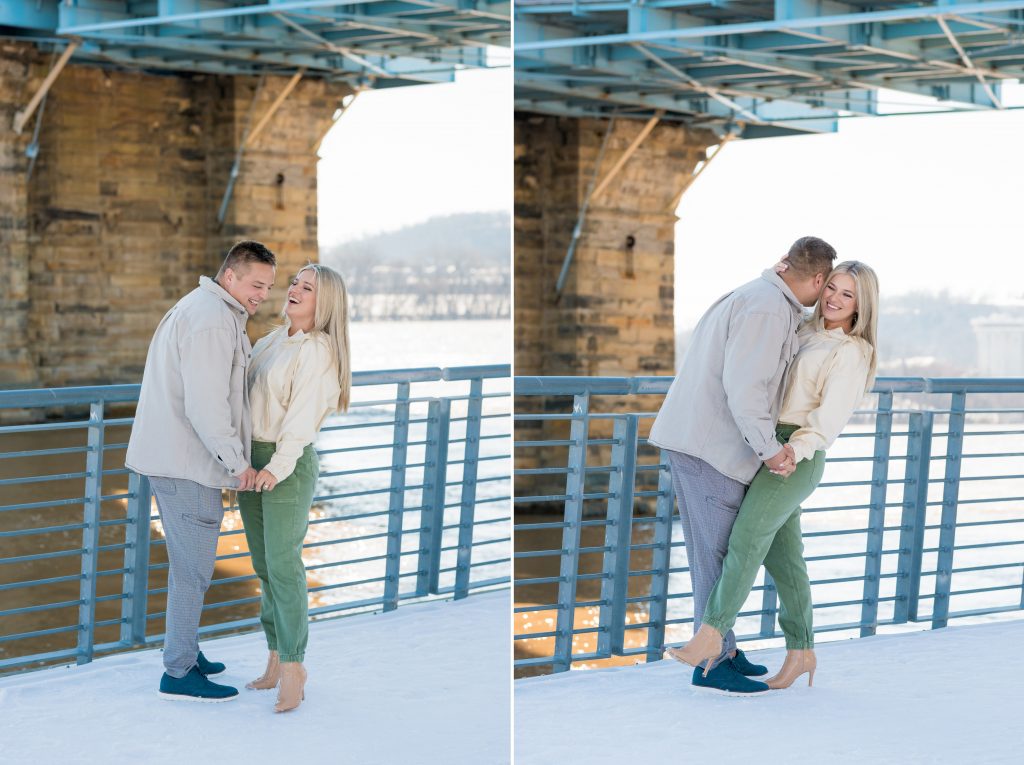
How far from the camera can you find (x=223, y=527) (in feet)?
36.3

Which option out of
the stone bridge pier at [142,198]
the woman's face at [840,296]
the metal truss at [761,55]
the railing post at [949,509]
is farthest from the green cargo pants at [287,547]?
the stone bridge pier at [142,198]

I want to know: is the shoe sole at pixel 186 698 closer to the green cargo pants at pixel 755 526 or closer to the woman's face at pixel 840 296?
the green cargo pants at pixel 755 526

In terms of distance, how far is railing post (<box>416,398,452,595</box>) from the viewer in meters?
3.71

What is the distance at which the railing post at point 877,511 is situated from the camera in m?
3.46

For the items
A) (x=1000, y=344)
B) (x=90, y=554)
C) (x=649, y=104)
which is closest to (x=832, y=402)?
(x=90, y=554)

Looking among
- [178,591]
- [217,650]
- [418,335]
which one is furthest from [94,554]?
[418,335]

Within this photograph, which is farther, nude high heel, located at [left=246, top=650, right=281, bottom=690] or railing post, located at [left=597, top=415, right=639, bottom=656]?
railing post, located at [left=597, top=415, right=639, bottom=656]

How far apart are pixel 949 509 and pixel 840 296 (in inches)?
51.6

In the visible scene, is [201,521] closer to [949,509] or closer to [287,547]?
[287,547]

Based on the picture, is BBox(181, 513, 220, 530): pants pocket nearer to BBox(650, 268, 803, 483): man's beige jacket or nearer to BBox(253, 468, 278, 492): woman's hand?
BBox(253, 468, 278, 492): woman's hand

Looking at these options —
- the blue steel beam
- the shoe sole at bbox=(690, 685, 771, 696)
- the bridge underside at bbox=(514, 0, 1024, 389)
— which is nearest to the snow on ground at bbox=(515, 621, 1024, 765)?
the shoe sole at bbox=(690, 685, 771, 696)

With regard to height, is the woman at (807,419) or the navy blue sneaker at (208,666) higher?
the woman at (807,419)

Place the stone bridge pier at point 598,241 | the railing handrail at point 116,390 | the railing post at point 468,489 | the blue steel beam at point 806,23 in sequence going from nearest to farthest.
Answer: the railing handrail at point 116,390, the railing post at point 468,489, the blue steel beam at point 806,23, the stone bridge pier at point 598,241

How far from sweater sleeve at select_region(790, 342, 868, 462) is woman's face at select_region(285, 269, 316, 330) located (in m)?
0.97
